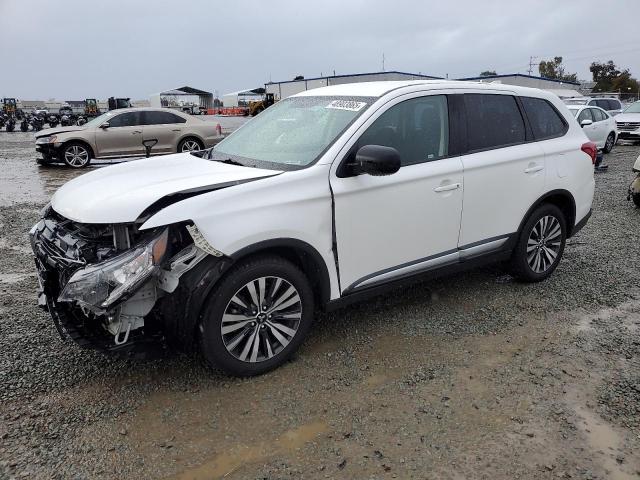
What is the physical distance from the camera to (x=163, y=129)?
14.1 meters

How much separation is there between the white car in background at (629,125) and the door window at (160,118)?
50.2 feet

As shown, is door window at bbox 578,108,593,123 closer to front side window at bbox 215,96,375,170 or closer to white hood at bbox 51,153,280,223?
front side window at bbox 215,96,375,170

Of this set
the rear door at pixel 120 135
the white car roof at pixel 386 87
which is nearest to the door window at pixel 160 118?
the rear door at pixel 120 135

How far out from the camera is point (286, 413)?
304 centimetres

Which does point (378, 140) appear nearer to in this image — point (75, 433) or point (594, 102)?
point (75, 433)

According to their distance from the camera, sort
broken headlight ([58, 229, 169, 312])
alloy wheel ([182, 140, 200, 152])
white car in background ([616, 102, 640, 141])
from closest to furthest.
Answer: broken headlight ([58, 229, 169, 312]) → alloy wheel ([182, 140, 200, 152]) → white car in background ([616, 102, 640, 141])

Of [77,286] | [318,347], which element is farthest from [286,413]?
[77,286]

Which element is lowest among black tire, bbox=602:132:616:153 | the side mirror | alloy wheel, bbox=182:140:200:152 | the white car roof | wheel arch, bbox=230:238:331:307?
black tire, bbox=602:132:616:153

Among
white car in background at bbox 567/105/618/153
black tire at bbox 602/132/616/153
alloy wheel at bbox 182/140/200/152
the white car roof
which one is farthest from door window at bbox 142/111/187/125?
black tire at bbox 602/132/616/153

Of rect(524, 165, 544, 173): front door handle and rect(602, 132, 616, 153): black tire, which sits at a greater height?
rect(524, 165, 544, 173): front door handle

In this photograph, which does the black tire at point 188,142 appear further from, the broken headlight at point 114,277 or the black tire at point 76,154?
the broken headlight at point 114,277

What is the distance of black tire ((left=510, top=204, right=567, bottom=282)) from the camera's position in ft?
15.5

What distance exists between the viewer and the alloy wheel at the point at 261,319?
3197mm

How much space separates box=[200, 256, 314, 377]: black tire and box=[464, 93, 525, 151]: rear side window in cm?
194
